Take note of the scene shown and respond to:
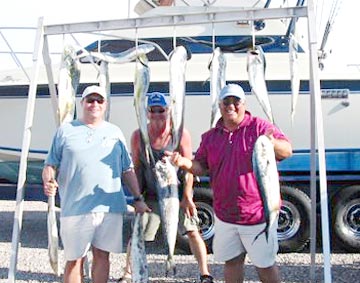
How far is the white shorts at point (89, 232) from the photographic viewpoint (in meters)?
4.21

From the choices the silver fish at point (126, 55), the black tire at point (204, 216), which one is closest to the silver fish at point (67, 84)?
the silver fish at point (126, 55)

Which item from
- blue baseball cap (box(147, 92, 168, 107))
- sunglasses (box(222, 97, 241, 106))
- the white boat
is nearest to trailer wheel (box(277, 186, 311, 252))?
the white boat

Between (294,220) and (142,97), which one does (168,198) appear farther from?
(294,220)

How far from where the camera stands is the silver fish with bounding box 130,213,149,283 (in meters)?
4.51

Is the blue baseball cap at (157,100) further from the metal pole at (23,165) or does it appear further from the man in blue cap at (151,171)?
the metal pole at (23,165)

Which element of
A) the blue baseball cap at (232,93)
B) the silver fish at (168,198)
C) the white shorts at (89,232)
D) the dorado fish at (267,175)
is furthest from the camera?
the silver fish at (168,198)

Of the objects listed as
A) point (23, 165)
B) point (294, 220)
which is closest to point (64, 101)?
point (23, 165)

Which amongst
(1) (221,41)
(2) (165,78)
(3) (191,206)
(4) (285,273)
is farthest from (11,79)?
(4) (285,273)

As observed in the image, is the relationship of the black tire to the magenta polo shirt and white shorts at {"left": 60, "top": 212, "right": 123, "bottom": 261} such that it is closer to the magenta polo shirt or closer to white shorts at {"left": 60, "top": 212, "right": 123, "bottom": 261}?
white shorts at {"left": 60, "top": 212, "right": 123, "bottom": 261}

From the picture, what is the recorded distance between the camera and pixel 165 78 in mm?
6852

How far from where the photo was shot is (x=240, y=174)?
4.06 m

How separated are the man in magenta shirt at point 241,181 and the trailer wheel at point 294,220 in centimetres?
273

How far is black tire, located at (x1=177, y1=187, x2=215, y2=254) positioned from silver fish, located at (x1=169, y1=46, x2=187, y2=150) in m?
2.35

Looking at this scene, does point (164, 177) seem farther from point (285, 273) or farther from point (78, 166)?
point (285, 273)
